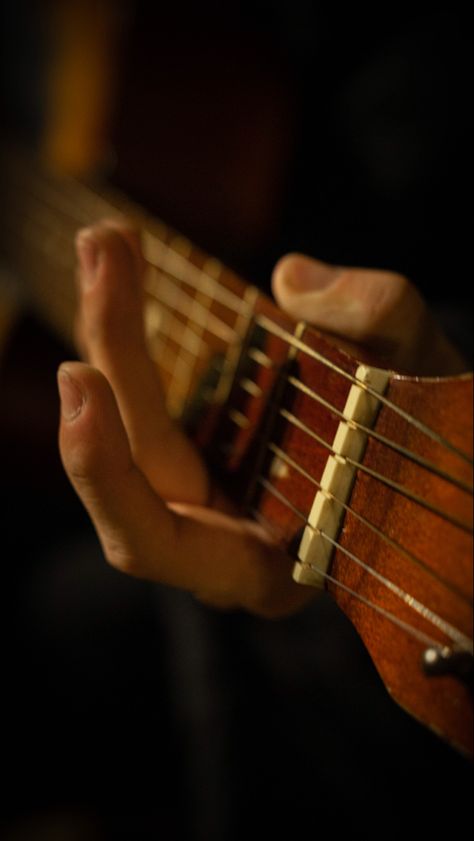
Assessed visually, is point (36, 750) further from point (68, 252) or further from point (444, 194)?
point (444, 194)

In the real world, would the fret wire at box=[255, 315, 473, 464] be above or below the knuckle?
above

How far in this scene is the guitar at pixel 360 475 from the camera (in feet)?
1.08

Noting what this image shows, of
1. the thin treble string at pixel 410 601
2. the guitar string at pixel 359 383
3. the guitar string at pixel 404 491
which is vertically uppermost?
the guitar string at pixel 359 383

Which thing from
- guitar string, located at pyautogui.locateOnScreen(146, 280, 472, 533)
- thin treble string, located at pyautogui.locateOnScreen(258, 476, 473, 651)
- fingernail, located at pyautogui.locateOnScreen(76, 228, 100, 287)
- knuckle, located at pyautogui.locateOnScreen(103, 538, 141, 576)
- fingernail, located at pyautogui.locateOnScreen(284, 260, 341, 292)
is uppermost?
fingernail, located at pyautogui.locateOnScreen(284, 260, 341, 292)

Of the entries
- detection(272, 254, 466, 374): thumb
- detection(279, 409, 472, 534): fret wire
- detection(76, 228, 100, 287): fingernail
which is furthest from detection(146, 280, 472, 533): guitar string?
detection(76, 228, 100, 287): fingernail

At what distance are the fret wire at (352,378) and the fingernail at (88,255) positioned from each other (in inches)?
5.0

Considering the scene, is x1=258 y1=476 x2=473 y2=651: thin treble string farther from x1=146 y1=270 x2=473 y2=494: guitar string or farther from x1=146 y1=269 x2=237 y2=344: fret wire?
x1=146 y1=269 x2=237 y2=344: fret wire

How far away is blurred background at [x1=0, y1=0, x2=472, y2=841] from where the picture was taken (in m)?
0.71

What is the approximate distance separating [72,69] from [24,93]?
160 millimetres

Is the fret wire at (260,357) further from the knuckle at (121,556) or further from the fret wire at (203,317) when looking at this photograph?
the knuckle at (121,556)

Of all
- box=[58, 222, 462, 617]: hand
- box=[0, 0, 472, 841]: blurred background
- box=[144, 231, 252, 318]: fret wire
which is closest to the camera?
box=[58, 222, 462, 617]: hand

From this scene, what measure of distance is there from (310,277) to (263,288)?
0.36m

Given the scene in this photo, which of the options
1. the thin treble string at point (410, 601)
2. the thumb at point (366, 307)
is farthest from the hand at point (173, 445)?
the thin treble string at point (410, 601)

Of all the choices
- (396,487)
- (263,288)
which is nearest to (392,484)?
(396,487)
